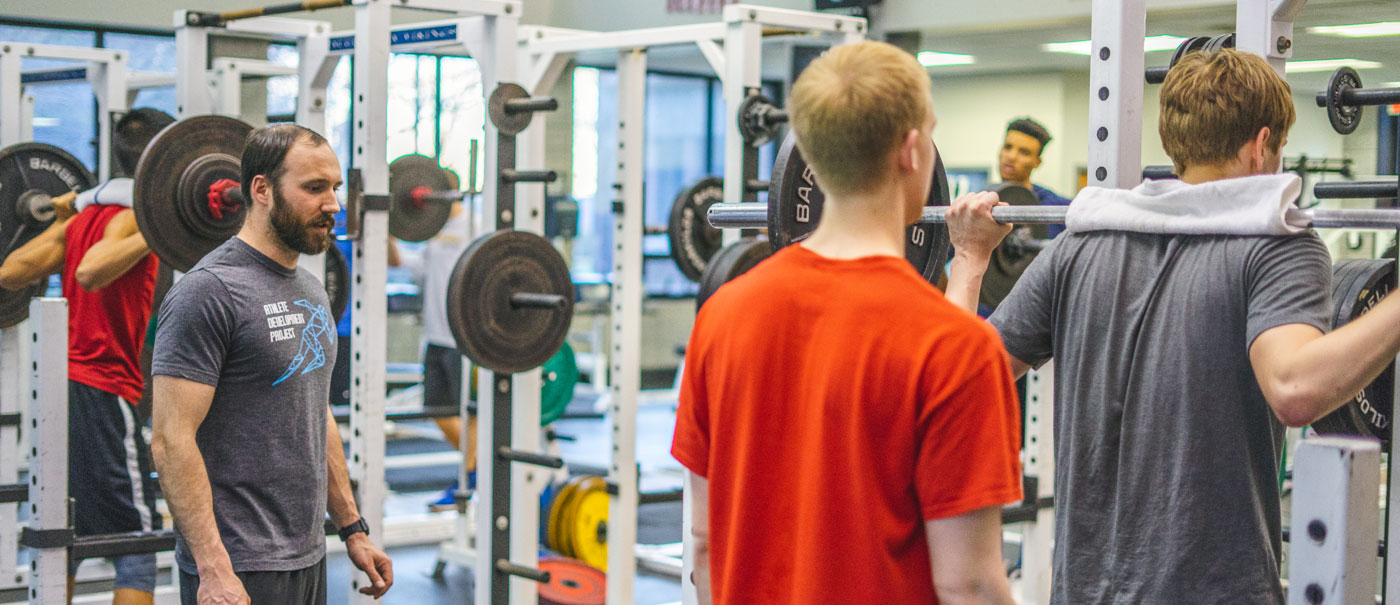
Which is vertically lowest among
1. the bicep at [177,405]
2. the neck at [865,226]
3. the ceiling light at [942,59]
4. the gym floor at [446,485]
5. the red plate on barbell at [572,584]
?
the gym floor at [446,485]

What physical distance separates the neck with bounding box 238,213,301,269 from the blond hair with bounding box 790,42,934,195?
1.36 metres

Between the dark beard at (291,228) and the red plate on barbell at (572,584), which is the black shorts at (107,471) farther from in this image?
the dark beard at (291,228)

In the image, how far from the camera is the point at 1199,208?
4.61ft

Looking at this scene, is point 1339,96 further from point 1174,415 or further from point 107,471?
point 107,471

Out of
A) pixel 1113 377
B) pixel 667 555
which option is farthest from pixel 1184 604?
pixel 667 555

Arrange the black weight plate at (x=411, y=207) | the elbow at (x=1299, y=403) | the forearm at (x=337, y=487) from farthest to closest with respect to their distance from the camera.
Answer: the black weight plate at (x=411, y=207) → the forearm at (x=337, y=487) → the elbow at (x=1299, y=403)

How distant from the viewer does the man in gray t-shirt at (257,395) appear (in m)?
2.03

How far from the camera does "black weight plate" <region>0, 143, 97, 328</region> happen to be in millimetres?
4277

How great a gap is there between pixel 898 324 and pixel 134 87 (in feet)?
15.7

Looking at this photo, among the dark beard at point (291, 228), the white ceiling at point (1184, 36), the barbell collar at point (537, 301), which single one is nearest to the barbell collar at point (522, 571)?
the barbell collar at point (537, 301)

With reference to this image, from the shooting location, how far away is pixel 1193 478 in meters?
1.40

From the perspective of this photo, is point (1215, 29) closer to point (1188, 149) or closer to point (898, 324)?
point (1188, 149)

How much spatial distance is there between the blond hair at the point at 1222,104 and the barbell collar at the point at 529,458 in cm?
224

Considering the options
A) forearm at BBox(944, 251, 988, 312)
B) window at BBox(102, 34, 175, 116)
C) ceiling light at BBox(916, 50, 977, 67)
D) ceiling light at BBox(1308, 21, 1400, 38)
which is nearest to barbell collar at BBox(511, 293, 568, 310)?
forearm at BBox(944, 251, 988, 312)
